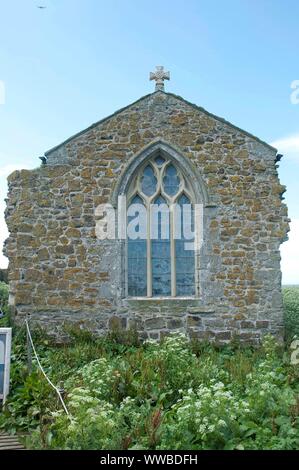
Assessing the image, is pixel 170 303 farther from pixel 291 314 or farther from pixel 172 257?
pixel 291 314

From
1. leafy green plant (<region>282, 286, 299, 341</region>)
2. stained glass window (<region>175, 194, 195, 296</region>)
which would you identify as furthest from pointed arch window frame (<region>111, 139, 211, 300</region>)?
leafy green plant (<region>282, 286, 299, 341</region>)

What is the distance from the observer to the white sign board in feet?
23.2

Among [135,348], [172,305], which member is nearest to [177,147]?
[172,305]

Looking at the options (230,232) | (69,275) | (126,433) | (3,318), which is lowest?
(126,433)

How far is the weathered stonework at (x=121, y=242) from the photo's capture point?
10.2 m

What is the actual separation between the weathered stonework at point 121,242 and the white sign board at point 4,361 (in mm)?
2958

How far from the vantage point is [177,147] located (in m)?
10.7

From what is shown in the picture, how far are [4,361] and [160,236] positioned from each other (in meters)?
4.61

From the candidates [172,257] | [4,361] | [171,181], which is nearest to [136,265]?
[172,257]

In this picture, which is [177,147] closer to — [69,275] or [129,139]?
[129,139]

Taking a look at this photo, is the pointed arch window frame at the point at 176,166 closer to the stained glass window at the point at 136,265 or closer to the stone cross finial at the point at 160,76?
the stained glass window at the point at 136,265

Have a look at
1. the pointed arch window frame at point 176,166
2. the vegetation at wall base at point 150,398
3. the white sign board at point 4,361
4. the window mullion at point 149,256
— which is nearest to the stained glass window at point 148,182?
the pointed arch window frame at point 176,166

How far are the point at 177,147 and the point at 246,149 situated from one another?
1624 mm

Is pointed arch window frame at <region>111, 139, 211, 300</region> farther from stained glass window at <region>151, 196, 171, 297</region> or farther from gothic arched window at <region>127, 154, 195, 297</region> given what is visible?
stained glass window at <region>151, 196, 171, 297</region>
